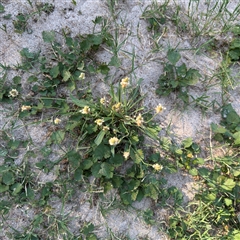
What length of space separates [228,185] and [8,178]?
63.1 inches

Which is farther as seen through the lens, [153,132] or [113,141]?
[153,132]

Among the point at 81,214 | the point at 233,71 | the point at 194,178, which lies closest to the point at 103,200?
the point at 81,214

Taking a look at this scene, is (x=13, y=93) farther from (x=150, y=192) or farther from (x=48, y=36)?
(x=150, y=192)

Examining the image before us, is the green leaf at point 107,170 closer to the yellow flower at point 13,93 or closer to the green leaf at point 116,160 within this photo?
the green leaf at point 116,160

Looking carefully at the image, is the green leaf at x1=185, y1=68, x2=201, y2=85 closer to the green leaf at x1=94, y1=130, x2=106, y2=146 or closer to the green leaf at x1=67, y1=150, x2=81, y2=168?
the green leaf at x1=94, y1=130, x2=106, y2=146

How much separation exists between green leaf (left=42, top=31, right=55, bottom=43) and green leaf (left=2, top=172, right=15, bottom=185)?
3.47 feet

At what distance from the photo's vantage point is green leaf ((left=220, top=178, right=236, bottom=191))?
2.55m

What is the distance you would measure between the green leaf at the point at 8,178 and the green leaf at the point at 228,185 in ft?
5.02

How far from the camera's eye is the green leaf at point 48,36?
2.71m

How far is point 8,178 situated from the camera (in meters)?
2.46

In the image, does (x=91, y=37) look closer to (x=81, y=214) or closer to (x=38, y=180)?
(x=38, y=180)

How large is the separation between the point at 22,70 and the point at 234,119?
1.72 m

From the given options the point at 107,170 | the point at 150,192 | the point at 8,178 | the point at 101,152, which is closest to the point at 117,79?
the point at 101,152

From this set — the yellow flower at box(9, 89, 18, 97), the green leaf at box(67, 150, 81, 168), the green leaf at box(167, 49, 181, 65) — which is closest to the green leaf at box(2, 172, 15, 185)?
the green leaf at box(67, 150, 81, 168)
